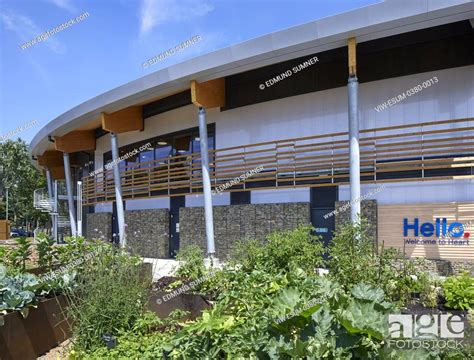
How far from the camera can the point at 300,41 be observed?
8984 mm

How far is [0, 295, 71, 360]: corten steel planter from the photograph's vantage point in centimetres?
429

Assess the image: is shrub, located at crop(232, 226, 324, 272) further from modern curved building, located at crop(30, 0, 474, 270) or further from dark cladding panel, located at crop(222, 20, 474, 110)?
dark cladding panel, located at crop(222, 20, 474, 110)

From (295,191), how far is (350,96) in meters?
3.38

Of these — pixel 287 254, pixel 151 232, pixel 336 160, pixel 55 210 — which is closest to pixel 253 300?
pixel 287 254

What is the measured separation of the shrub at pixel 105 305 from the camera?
4.19 meters

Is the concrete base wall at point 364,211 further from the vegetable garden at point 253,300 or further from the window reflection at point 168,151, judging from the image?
the window reflection at point 168,151

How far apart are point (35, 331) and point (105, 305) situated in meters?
1.13

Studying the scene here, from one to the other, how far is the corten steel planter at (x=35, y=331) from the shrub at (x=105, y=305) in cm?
37

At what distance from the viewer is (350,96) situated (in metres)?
9.09

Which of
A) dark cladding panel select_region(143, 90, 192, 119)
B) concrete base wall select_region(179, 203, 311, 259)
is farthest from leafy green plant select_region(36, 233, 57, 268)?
dark cladding panel select_region(143, 90, 192, 119)

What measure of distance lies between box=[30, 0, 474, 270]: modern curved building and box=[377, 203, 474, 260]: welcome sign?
0.03 meters

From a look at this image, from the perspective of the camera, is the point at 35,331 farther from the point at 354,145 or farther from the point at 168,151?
the point at 168,151

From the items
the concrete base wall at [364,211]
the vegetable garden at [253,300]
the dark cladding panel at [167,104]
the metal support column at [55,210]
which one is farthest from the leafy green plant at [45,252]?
the metal support column at [55,210]

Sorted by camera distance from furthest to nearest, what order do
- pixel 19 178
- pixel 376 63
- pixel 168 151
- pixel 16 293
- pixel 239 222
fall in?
pixel 19 178, pixel 168 151, pixel 239 222, pixel 376 63, pixel 16 293
